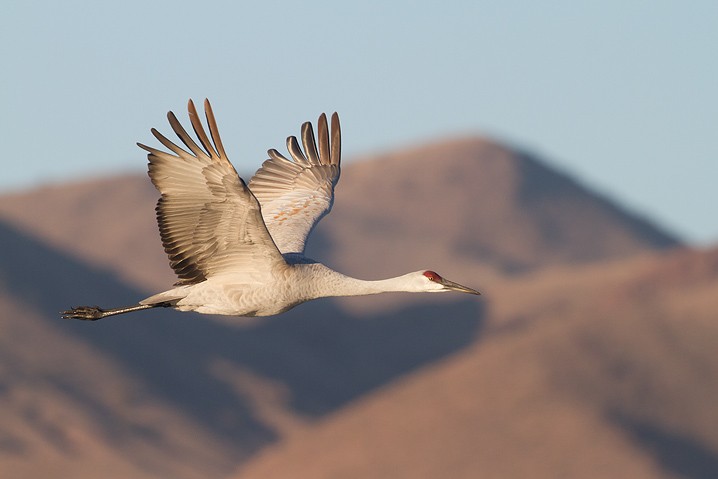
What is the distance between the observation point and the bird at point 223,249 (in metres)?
16.5

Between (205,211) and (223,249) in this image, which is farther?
(223,249)

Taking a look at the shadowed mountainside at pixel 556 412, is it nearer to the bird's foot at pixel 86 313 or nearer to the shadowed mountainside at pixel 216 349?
the shadowed mountainside at pixel 216 349

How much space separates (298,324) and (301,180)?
92.0 m

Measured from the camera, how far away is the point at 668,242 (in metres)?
167

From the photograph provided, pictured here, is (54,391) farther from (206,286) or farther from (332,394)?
(206,286)

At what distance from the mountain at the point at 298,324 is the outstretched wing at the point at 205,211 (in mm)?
51282

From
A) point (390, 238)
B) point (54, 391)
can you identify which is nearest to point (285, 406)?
point (54, 391)

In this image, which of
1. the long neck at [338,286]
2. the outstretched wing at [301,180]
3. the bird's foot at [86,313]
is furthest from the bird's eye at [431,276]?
the bird's foot at [86,313]

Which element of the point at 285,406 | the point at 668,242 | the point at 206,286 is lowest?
the point at 668,242

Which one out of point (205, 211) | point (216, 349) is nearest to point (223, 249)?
point (205, 211)

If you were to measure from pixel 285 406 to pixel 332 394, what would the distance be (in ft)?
25.4

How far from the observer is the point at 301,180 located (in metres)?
21.7

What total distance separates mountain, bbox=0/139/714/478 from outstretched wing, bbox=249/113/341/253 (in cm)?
4752

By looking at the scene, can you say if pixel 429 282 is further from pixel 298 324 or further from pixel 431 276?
pixel 298 324
